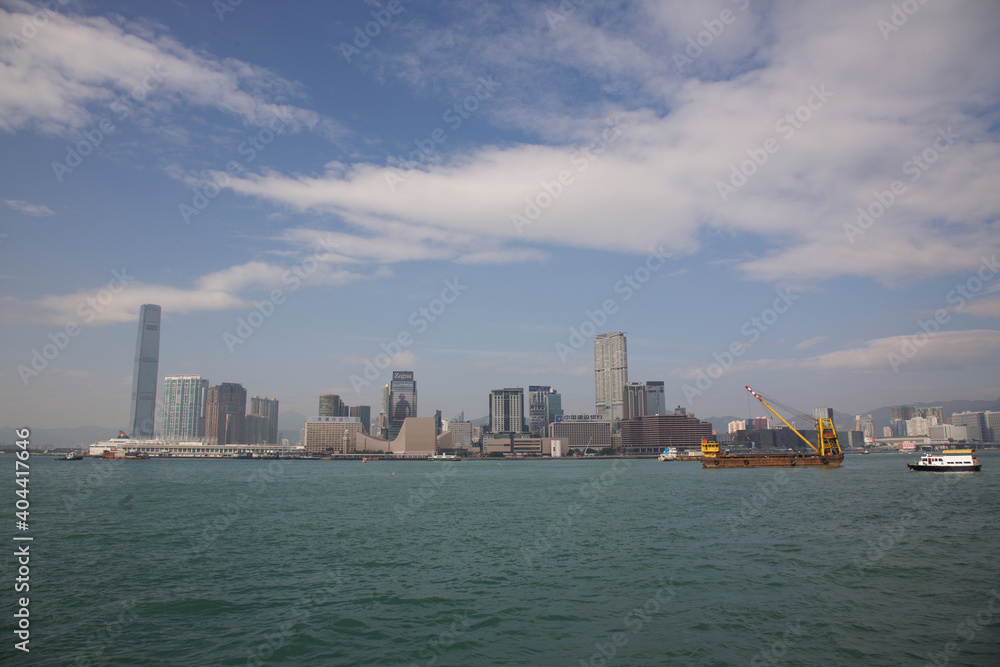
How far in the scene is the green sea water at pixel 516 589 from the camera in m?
11.7

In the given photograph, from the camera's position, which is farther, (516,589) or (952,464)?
(952,464)

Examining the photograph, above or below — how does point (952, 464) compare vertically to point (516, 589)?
below

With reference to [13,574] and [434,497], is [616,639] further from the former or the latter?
[434,497]

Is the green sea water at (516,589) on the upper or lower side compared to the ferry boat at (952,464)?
upper

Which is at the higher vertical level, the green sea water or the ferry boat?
the green sea water

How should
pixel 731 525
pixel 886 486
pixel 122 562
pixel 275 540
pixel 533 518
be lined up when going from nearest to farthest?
pixel 122 562
pixel 275 540
pixel 731 525
pixel 533 518
pixel 886 486

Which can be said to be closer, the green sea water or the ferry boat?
the green sea water

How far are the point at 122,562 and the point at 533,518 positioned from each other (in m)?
19.4

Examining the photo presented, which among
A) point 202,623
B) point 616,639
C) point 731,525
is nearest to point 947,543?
point 731,525

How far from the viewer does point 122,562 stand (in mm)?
19562

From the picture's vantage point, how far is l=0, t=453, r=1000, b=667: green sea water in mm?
11680

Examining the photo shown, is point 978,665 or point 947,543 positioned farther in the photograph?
point 947,543

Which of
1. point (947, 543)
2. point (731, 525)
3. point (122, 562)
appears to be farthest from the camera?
point (731, 525)

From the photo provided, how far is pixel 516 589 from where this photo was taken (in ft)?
53.1
